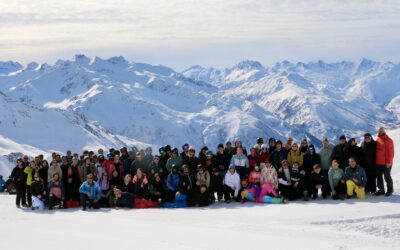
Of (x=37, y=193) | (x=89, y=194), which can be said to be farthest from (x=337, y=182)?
(x=37, y=193)

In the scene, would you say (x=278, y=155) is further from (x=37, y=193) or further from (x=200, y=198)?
(x=37, y=193)

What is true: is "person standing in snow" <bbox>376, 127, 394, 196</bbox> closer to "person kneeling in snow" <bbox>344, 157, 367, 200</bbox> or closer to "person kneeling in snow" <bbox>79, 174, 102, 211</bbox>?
"person kneeling in snow" <bbox>344, 157, 367, 200</bbox>

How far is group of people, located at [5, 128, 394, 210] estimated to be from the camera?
71.8 ft

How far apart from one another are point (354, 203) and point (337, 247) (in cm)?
699

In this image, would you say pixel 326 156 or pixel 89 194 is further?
pixel 326 156

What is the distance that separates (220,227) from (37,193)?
911cm

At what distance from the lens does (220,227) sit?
1689 centimetres

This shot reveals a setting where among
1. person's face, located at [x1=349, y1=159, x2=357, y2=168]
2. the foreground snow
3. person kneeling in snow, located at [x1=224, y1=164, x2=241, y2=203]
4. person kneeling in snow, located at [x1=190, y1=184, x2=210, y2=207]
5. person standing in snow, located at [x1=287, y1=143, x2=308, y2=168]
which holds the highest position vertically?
person standing in snow, located at [x1=287, y1=143, x2=308, y2=168]

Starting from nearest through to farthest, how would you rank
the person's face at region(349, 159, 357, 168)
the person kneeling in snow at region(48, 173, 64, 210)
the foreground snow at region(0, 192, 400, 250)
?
the foreground snow at region(0, 192, 400, 250) → the person's face at region(349, 159, 357, 168) → the person kneeling in snow at region(48, 173, 64, 210)

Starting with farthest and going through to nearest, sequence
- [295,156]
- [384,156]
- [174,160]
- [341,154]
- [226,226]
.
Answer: [174,160] < [295,156] < [341,154] < [384,156] < [226,226]

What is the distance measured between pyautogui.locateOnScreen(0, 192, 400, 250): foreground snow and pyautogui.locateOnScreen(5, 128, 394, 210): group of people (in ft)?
A: 2.73

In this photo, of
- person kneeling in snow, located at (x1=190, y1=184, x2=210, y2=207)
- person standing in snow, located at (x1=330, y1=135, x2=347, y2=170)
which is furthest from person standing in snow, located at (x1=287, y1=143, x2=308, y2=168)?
person kneeling in snow, located at (x1=190, y1=184, x2=210, y2=207)

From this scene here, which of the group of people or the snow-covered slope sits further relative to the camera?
the group of people

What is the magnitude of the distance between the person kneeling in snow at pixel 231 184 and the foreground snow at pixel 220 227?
75cm
